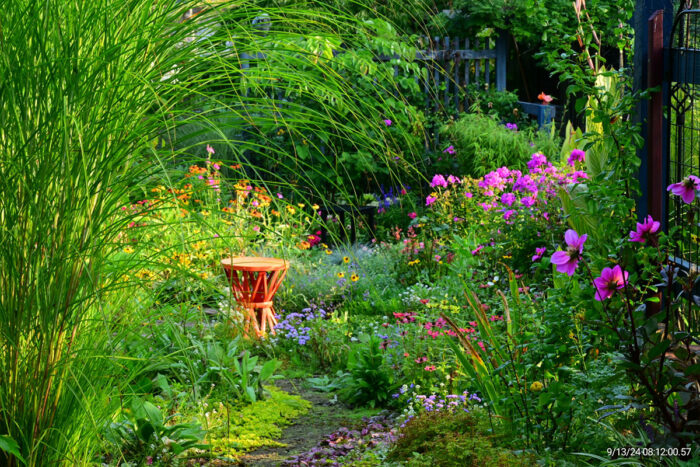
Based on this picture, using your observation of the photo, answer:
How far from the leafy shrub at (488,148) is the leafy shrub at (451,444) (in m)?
4.47

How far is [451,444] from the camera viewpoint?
2197mm

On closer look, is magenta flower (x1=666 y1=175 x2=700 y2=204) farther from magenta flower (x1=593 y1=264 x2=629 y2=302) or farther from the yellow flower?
the yellow flower

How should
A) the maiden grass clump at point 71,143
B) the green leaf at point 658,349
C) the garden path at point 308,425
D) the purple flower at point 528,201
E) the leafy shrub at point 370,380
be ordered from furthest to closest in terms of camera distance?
the purple flower at point 528,201 → the leafy shrub at point 370,380 → the garden path at point 308,425 → the green leaf at point 658,349 → the maiden grass clump at point 71,143

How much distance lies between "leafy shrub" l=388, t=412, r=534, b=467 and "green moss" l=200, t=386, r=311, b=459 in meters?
0.79

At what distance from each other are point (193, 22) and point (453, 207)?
4.37 metres

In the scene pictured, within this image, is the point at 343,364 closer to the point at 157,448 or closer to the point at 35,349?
the point at 157,448

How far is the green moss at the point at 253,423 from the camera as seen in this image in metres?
3.13

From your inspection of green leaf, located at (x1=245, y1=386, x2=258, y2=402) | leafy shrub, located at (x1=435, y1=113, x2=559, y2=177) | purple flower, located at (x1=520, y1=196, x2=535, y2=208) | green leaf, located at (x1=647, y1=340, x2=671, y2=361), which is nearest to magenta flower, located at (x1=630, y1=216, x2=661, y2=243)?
green leaf, located at (x1=647, y1=340, x2=671, y2=361)

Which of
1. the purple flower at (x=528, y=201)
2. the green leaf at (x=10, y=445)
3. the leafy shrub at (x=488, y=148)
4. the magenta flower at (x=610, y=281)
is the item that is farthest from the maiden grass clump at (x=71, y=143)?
the leafy shrub at (x=488, y=148)

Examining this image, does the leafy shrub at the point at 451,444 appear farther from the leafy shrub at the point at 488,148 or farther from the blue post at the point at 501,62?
the blue post at the point at 501,62

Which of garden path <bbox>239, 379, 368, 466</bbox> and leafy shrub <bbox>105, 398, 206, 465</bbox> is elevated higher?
leafy shrub <bbox>105, 398, 206, 465</bbox>

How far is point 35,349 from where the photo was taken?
5.68 feet

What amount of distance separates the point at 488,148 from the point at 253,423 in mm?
4530

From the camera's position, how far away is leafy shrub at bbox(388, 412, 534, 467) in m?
2.15
